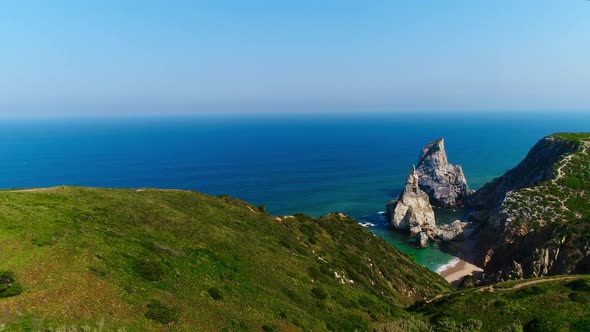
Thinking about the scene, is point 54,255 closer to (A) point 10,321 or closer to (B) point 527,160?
(A) point 10,321

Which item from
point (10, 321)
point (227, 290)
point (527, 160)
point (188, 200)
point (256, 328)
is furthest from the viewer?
point (527, 160)

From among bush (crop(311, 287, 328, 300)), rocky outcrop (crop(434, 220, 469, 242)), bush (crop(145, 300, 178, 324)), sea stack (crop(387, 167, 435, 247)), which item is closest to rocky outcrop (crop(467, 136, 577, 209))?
rocky outcrop (crop(434, 220, 469, 242))

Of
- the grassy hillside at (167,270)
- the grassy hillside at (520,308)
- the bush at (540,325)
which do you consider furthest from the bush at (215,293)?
the bush at (540,325)

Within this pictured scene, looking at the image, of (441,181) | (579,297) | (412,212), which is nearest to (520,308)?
(579,297)

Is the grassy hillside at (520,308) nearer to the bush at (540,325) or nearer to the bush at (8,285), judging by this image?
the bush at (540,325)

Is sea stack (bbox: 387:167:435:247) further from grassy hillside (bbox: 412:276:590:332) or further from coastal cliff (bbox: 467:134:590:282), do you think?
grassy hillside (bbox: 412:276:590:332)

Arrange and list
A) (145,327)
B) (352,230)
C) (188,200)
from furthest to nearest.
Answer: (352,230), (188,200), (145,327)

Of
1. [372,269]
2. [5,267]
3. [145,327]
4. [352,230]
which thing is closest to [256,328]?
[145,327]

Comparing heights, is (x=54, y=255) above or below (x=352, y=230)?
above
